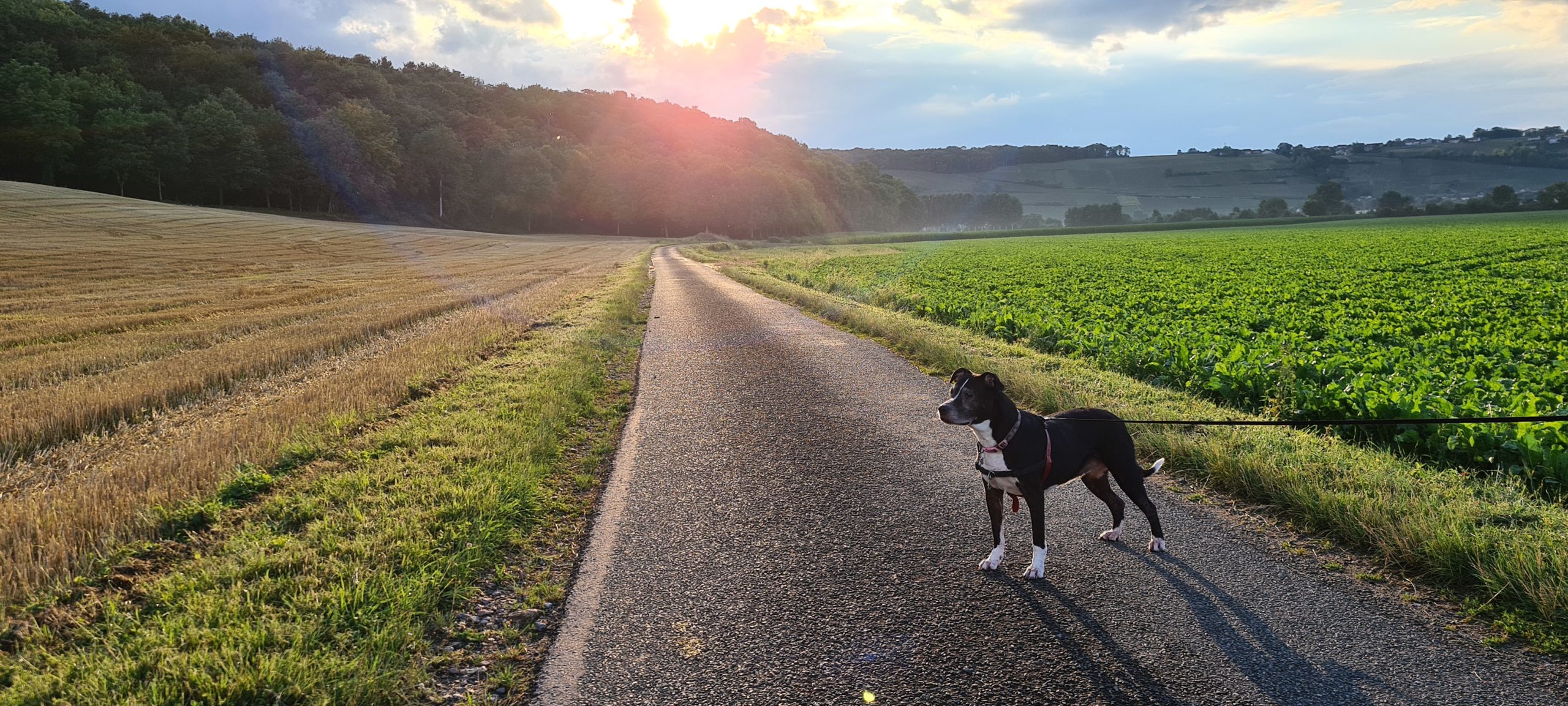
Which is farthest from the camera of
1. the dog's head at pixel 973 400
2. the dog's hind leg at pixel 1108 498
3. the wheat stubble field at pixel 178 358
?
the wheat stubble field at pixel 178 358

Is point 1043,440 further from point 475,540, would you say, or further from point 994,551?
point 475,540

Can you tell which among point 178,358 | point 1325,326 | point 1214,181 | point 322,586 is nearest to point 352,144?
point 178,358

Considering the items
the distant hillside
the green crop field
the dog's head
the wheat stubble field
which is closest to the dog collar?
the dog's head

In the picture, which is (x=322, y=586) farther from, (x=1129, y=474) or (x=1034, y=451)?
(x=1129, y=474)

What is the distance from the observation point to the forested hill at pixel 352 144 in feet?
221

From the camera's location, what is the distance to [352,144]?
86188mm

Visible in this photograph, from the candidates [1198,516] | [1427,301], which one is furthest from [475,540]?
[1427,301]

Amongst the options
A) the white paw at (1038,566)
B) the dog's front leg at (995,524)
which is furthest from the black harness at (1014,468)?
the white paw at (1038,566)

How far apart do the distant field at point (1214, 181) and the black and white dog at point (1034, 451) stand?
168582 millimetres

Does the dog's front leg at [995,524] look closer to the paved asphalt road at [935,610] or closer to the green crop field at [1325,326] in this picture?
the paved asphalt road at [935,610]

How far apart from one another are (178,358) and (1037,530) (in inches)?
542

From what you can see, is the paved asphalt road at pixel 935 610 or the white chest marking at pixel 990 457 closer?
the paved asphalt road at pixel 935 610

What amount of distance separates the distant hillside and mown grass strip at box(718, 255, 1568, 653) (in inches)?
6414

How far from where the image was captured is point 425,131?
327ft
